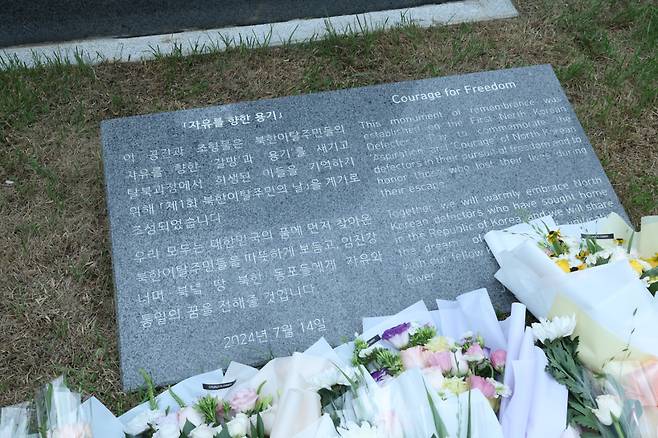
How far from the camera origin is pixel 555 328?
227 cm

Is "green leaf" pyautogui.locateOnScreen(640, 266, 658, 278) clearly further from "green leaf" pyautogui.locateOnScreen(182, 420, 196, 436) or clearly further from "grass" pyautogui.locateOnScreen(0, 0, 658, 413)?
"green leaf" pyautogui.locateOnScreen(182, 420, 196, 436)

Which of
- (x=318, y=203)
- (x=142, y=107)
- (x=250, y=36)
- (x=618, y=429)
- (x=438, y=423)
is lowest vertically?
(x=618, y=429)

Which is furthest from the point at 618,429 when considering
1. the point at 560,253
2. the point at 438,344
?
the point at 560,253

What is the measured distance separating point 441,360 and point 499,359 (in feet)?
0.68

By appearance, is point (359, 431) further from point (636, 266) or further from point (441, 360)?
point (636, 266)

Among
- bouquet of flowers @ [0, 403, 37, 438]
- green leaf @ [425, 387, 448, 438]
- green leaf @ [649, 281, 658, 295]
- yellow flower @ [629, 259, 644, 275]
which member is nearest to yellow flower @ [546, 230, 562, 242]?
yellow flower @ [629, 259, 644, 275]

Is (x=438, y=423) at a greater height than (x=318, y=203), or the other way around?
(x=318, y=203)

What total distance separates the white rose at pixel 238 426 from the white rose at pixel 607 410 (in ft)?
2.97

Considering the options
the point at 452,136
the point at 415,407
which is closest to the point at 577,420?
the point at 415,407

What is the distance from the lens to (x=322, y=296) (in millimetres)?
2748

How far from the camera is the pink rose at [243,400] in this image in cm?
212

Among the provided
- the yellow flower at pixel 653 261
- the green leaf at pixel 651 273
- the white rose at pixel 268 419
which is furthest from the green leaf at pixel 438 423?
the yellow flower at pixel 653 261

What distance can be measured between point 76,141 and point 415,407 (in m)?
2.05

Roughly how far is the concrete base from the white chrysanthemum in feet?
7.57
